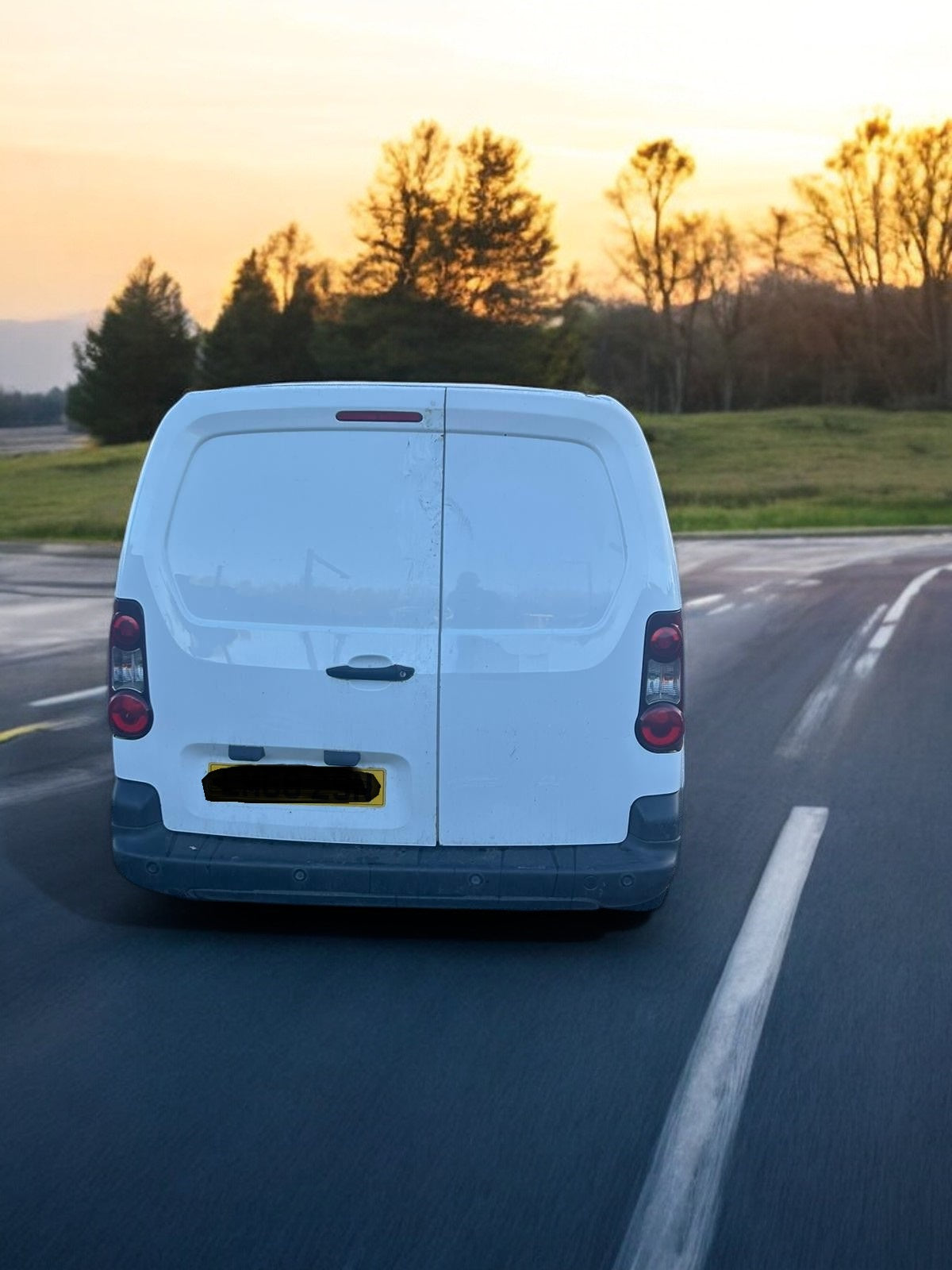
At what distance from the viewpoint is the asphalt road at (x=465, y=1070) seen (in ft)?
10.5

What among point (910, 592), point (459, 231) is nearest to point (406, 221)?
point (459, 231)

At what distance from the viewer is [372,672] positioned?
4.84m

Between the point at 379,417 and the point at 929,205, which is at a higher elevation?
the point at 929,205

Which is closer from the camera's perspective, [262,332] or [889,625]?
[889,625]

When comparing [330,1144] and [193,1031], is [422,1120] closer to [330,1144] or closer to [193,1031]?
[330,1144]

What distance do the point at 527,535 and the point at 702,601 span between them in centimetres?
1474

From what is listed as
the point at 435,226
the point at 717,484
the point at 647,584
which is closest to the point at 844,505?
the point at 717,484

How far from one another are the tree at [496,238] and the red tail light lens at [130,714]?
208ft

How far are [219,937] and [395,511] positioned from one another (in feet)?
5.18

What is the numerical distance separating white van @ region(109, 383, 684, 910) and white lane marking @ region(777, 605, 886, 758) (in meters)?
4.35

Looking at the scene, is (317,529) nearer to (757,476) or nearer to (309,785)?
(309,785)

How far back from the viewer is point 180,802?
4.99 meters

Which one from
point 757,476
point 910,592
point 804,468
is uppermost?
point 910,592

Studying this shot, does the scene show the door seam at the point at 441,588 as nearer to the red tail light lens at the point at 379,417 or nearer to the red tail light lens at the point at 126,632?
the red tail light lens at the point at 379,417
